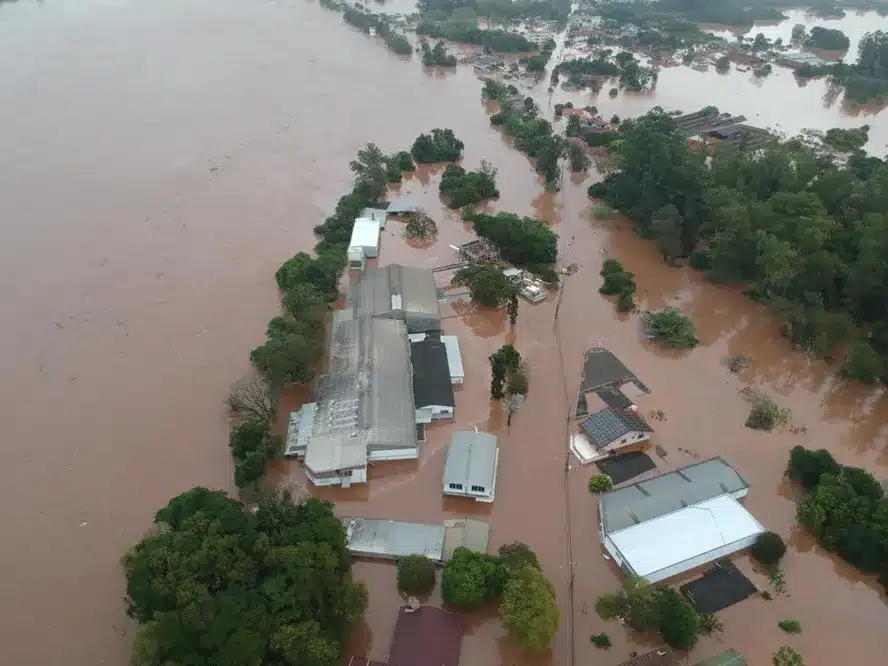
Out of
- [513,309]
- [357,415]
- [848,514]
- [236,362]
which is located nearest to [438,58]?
[513,309]

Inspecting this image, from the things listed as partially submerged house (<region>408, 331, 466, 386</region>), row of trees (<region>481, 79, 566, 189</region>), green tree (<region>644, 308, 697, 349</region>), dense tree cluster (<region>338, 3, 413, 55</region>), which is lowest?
partially submerged house (<region>408, 331, 466, 386</region>)

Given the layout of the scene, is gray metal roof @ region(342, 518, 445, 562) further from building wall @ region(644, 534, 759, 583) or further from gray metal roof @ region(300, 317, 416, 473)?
building wall @ region(644, 534, 759, 583)

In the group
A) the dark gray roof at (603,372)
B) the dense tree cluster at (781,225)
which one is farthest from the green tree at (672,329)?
the dense tree cluster at (781,225)

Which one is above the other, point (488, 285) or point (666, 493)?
point (488, 285)

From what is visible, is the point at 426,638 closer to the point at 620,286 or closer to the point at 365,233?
the point at 620,286

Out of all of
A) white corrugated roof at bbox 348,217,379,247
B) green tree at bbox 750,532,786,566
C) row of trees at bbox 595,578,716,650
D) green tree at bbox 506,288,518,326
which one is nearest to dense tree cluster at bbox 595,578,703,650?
row of trees at bbox 595,578,716,650

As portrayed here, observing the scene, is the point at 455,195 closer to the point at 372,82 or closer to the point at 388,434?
the point at 388,434

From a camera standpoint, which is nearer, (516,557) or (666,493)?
(516,557)
